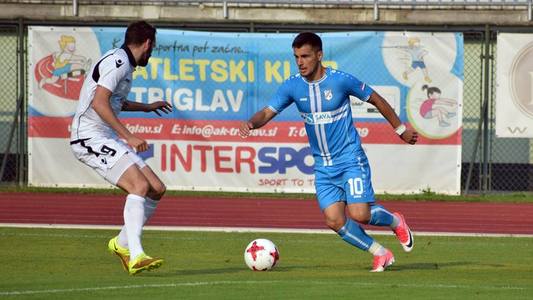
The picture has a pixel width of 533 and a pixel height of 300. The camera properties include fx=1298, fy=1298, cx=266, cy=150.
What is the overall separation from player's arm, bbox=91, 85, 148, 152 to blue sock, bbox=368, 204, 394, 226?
2.31 m

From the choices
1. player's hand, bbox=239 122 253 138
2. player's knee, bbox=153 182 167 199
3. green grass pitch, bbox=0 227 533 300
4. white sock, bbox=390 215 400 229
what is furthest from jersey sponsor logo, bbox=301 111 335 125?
player's knee, bbox=153 182 167 199

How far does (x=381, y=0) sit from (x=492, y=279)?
14964 mm

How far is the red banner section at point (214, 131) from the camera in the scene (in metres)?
21.9

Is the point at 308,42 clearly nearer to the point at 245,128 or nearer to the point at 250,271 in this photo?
the point at 245,128

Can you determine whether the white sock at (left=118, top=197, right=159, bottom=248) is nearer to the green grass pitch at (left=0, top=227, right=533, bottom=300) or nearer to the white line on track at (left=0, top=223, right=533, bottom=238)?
the green grass pitch at (left=0, top=227, right=533, bottom=300)

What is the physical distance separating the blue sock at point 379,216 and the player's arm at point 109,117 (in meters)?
2.31

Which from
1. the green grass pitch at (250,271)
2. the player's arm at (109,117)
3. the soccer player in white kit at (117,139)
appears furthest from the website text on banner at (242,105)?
the player's arm at (109,117)

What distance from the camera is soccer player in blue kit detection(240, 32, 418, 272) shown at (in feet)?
39.0

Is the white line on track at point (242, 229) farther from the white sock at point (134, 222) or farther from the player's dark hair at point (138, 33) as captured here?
Result: the player's dark hair at point (138, 33)

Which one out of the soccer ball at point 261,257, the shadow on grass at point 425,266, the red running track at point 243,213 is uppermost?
the soccer ball at point 261,257

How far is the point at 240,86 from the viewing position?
22297 millimetres

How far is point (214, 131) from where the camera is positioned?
2219 cm

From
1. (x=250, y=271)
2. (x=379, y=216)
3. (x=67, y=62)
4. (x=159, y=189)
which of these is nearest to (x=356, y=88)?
(x=379, y=216)

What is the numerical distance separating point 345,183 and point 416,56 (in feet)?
34.0
